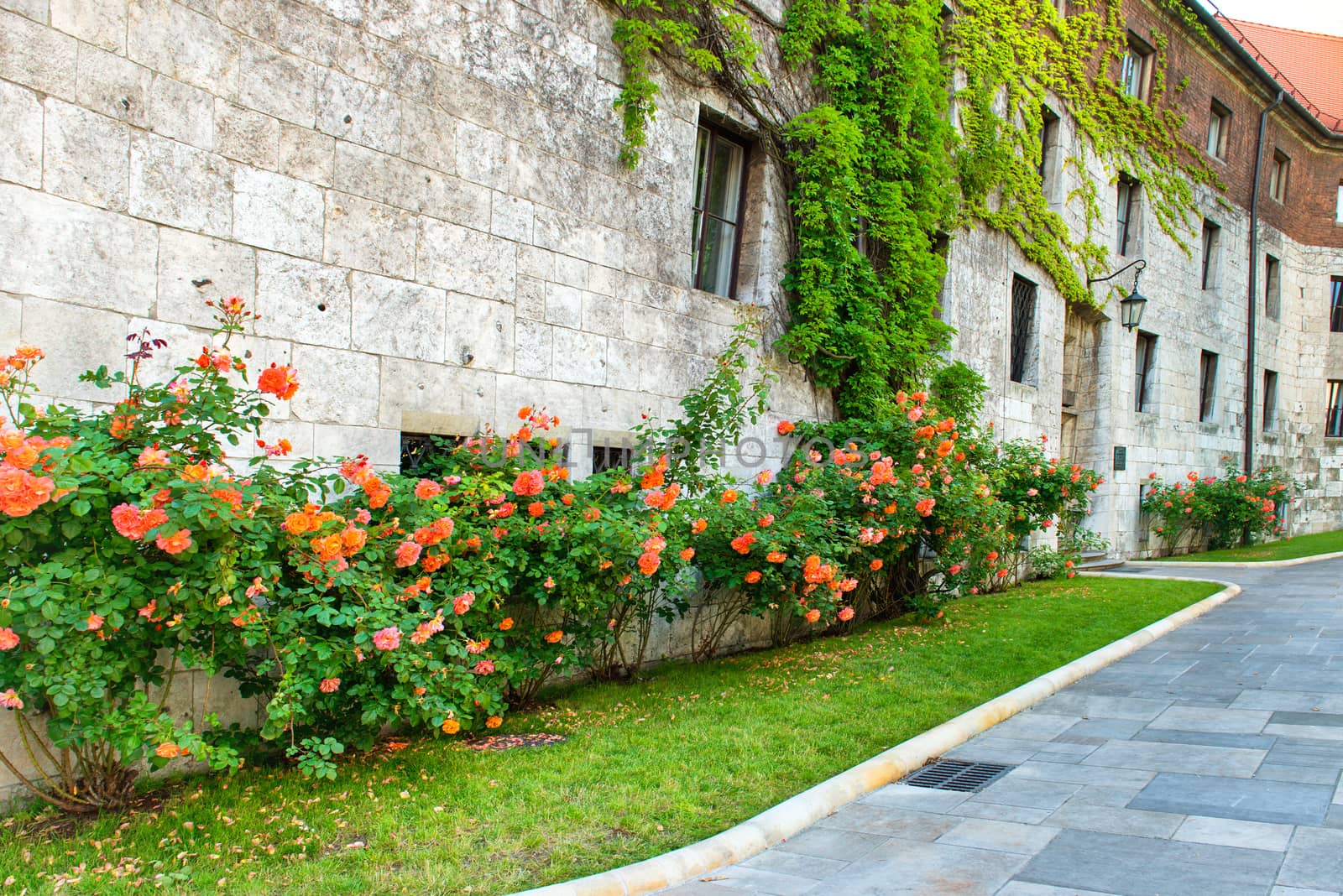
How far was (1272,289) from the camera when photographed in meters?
22.3

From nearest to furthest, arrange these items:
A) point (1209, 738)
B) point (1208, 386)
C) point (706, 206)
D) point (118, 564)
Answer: point (118, 564) < point (1209, 738) < point (706, 206) < point (1208, 386)

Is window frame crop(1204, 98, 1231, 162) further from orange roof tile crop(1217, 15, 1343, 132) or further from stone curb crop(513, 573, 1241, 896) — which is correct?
stone curb crop(513, 573, 1241, 896)

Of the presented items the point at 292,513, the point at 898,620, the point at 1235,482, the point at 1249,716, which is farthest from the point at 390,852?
the point at 1235,482

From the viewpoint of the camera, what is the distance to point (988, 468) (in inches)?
417

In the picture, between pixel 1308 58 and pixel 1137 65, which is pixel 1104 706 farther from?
pixel 1308 58

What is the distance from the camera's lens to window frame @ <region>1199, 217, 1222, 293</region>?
19.5m

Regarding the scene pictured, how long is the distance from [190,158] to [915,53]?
7.57m

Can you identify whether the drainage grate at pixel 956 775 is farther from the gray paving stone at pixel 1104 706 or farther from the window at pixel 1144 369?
the window at pixel 1144 369

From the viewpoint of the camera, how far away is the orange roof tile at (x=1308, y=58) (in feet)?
85.9

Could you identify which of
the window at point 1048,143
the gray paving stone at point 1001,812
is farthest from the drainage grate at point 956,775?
the window at point 1048,143

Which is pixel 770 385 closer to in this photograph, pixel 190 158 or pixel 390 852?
pixel 190 158

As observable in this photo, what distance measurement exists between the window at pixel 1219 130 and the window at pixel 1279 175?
9.95 ft

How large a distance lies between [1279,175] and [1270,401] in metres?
5.25

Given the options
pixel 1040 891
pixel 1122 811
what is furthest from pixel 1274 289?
pixel 1040 891
